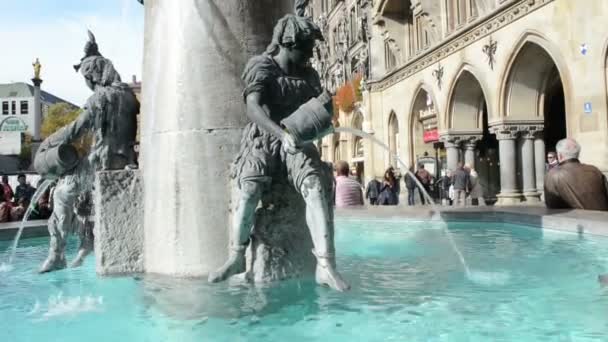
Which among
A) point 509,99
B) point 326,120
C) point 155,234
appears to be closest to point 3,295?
point 155,234

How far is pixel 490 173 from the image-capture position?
22.9 meters

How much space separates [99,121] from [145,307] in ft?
6.50

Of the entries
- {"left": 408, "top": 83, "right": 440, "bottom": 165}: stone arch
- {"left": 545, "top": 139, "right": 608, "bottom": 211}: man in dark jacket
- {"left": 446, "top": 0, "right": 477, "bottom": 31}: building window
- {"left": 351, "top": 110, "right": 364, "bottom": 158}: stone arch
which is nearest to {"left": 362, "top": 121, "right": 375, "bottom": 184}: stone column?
{"left": 408, "top": 83, "right": 440, "bottom": 165}: stone arch

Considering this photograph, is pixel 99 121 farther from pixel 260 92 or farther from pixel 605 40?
pixel 605 40

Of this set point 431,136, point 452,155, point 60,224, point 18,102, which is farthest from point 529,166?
point 18,102

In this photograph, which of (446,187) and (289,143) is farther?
(446,187)

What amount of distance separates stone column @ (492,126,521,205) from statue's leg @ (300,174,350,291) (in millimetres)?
15777

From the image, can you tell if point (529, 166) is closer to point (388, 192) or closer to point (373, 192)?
point (373, 192)

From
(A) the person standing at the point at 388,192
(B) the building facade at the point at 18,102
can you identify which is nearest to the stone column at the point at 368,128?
(A) the person standing at the point at 388,192

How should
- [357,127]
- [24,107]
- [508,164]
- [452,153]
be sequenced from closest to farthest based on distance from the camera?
1. [508,164]
2. [452,153]
3. [357,127]
4. [24,107]

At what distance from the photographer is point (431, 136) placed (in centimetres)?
2570

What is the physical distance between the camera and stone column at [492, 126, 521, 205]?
18.2 meters

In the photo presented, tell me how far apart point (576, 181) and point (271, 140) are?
4.52 m

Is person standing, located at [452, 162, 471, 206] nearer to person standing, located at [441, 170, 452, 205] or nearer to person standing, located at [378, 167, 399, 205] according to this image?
person standing, located at [441, 170, 452, 205]
